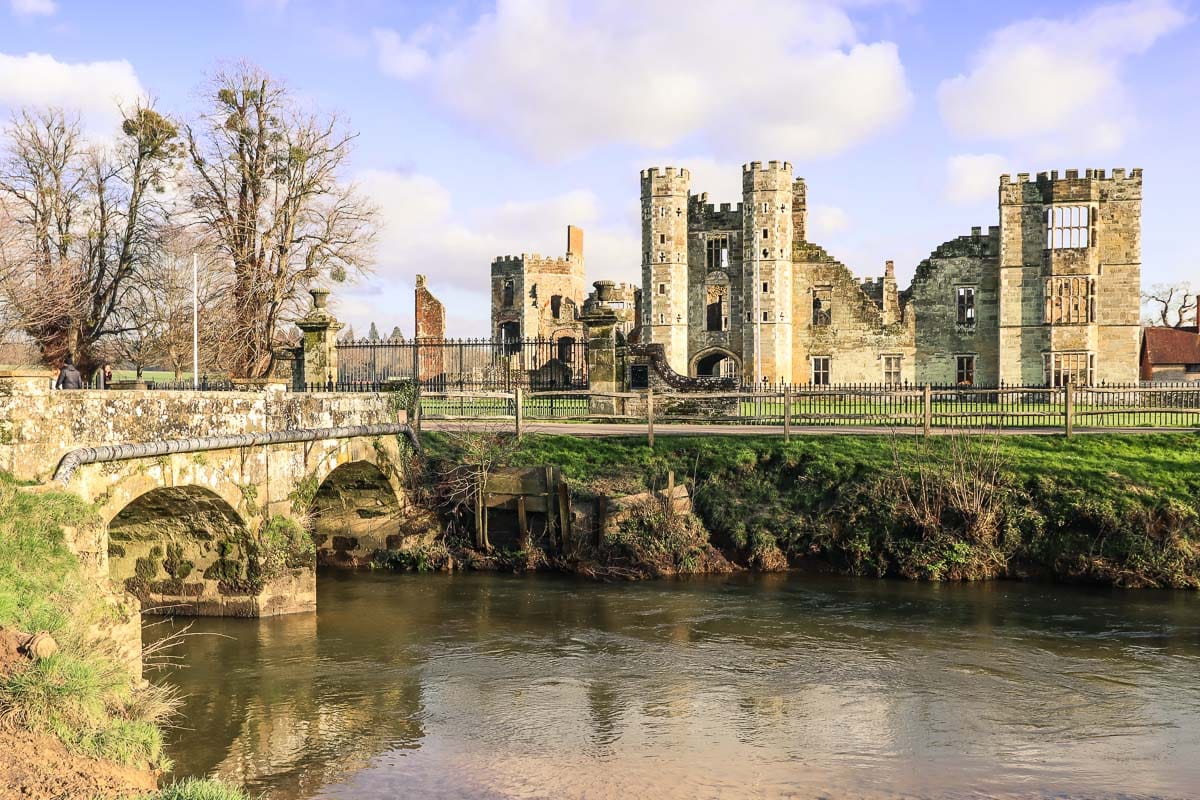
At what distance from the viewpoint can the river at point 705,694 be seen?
947cm

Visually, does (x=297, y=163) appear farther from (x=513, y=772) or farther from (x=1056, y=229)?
(x=1056, y=229)

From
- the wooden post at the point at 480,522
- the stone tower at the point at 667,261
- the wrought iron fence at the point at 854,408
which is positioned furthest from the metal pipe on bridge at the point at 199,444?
the stone tower at the point at 667,261

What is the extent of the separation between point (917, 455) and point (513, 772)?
40.3 feet

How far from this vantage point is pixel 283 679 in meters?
12.4

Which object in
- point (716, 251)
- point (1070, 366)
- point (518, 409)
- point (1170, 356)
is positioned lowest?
point (518, 409)

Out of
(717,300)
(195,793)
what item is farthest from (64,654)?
(717,300)

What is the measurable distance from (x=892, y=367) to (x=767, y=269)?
6956 millimetres

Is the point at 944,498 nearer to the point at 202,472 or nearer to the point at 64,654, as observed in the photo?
the point at 202,472

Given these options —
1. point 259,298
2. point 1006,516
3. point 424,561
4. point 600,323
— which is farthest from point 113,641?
point 259,298

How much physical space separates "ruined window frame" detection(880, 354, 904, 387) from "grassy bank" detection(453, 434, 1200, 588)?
85.0ft

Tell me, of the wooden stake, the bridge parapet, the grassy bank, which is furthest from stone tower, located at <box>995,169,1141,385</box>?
the bridge parapet

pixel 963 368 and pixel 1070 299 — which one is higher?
pixel 1070 299

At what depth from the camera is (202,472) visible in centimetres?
1327

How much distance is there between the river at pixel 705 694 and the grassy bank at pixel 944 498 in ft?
2.42
